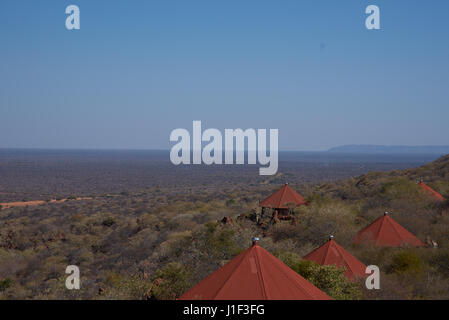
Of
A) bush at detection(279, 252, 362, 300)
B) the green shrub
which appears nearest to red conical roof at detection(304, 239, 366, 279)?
bush at detection(279, 252, 362, 300)

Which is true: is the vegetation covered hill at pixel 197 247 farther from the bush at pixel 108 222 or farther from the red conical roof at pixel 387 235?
the red conical roof at pixel 387 235

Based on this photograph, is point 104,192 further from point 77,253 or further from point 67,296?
point 67,296

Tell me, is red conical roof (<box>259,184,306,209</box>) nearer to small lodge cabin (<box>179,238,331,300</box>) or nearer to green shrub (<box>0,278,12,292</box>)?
green shrub (<box>0,278,12,292</box>)

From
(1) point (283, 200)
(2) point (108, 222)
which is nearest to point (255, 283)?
(1) point (283, 200)

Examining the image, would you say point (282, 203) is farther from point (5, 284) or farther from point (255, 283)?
point (255, 283)

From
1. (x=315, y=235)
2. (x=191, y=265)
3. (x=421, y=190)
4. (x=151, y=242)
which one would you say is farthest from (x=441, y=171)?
(x=191, y=265)

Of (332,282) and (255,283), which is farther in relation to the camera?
(332,282)
